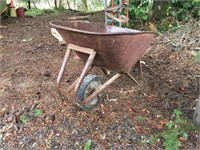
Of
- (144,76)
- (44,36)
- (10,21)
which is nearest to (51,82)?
(144,76)

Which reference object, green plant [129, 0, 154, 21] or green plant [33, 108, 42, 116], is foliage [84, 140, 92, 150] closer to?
green plant [33, 108, 42, 116]

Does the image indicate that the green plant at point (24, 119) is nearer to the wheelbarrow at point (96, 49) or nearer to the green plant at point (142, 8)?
the wheelbarrow at point (96, 49)

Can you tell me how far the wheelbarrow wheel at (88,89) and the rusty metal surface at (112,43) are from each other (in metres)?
0.19

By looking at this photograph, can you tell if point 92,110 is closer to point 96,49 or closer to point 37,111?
point 37,111

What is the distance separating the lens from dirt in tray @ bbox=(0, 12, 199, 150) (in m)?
1.98

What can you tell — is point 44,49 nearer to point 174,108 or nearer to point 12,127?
point 12,127

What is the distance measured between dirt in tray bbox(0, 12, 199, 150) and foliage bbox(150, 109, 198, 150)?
0.18ft

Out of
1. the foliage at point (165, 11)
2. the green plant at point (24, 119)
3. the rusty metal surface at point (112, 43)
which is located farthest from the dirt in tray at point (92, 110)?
the foliage at point (165, 11)

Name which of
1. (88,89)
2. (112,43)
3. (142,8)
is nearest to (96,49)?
(112,43)

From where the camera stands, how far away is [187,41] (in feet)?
12.9

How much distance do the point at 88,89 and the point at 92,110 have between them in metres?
0.25

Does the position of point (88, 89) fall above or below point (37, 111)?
above

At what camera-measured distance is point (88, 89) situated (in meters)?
A: 2.31

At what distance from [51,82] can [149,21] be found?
128 inches
